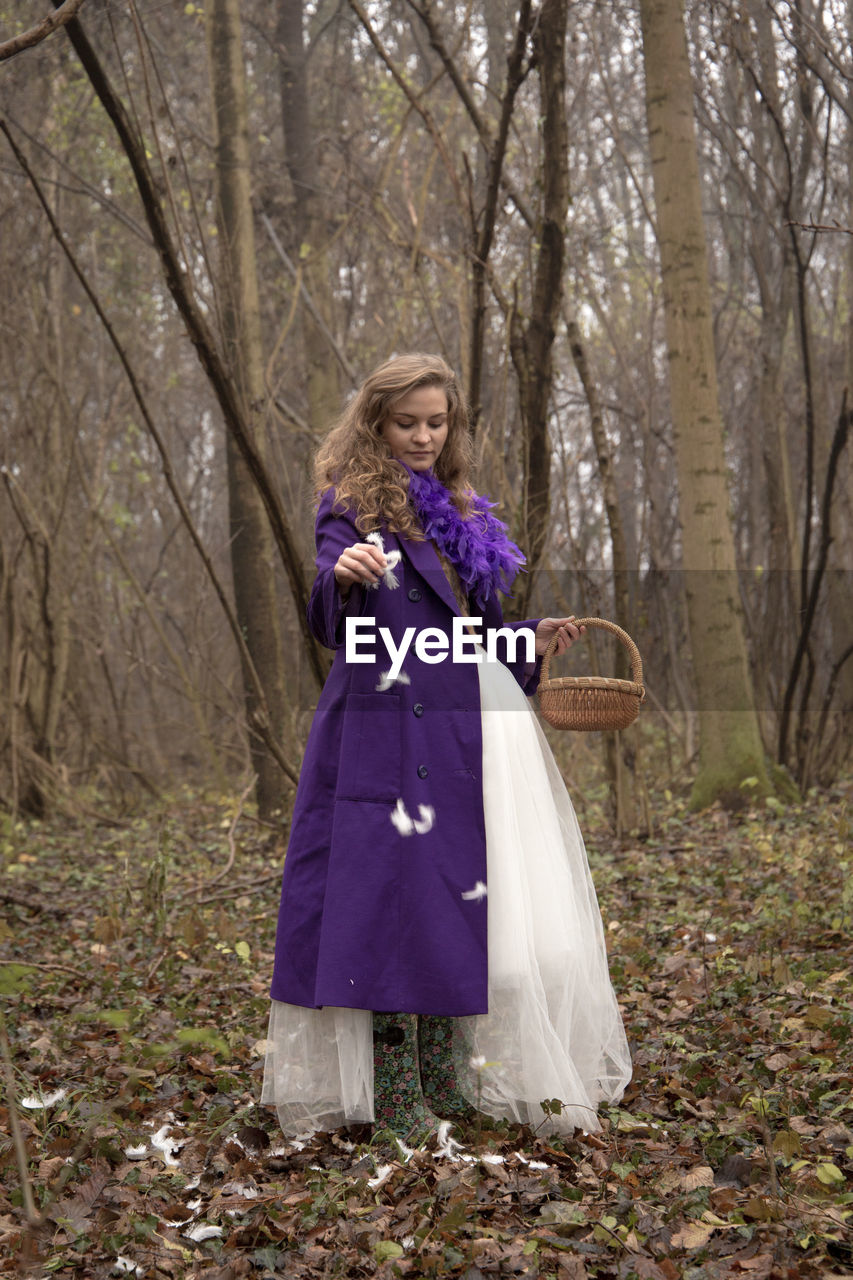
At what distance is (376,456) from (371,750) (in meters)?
0.77

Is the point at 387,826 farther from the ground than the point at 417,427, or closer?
closer

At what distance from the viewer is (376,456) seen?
9.88ft

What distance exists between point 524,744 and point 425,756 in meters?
0.31

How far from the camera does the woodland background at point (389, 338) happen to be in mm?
5074

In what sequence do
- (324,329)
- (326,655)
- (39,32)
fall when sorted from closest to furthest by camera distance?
(39,32), (326,655), (324,329)

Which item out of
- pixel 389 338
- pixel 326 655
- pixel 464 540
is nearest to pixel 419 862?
pixel 464 540

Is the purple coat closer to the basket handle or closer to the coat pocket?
the coat pocket

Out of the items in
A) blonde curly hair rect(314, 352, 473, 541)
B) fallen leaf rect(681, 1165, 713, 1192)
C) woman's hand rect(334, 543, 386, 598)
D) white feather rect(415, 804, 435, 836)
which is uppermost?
blonde curly hair rect(314, 352, 473, 541)

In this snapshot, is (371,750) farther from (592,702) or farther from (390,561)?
(592,702)

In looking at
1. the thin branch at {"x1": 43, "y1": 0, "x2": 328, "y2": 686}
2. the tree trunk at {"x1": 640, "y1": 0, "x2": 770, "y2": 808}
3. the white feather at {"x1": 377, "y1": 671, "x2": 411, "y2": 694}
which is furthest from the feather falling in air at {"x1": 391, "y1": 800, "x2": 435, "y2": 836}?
the tree trunk at {"x1": 640, "y1": 0, "x2": 770, "y2": 808}

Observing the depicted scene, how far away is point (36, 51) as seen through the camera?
21.9ft

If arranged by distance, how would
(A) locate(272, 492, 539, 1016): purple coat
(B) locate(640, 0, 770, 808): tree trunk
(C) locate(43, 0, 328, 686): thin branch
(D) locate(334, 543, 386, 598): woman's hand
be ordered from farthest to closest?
(B) locate(640, 0, 770, 808): tree trunk, (C) locate(43, 0, 328, 686): thin branch, (A) locate(272, 492, 539, 1016): purple coat, (D) locate(334, 543, 386, 598): woman's hand

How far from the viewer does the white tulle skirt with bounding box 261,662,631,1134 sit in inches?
112

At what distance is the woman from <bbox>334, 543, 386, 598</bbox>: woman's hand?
2cm
